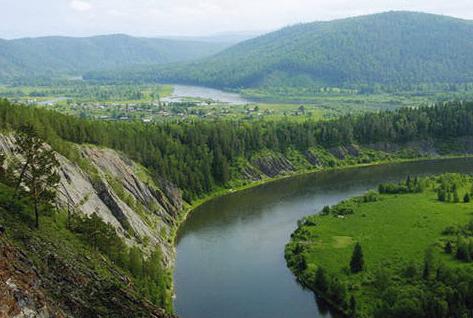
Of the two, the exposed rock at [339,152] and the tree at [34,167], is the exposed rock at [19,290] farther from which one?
the exposed rock at [339,152]

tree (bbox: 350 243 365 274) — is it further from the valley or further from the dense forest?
the dense forest

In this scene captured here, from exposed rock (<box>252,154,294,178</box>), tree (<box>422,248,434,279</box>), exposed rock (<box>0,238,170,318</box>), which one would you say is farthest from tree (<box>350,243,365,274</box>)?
exposed rock (<box>252,154,294,178</box>)

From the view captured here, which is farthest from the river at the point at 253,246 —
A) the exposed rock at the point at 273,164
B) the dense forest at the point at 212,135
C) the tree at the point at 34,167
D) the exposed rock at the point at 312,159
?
the tree at the point at 34,167

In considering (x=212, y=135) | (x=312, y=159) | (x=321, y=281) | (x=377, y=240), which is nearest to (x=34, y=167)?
(x=321, y=281)

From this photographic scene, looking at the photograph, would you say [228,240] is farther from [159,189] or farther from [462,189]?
[462,189]

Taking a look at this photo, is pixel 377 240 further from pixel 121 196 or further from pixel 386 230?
pixel 121 196

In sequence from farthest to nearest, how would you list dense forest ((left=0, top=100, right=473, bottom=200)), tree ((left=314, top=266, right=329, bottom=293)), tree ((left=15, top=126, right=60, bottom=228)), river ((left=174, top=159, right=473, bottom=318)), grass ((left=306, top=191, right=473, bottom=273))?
dense forest ((left=0, top=100, right=473, bottom=200))
grass ((left=306, top=191, right=473, bottom=273))
tree ((left=314, top=266, right=329, bottom=293))
river ((left=174, top=159, right=473, bottom=318))
tree ((left=15, top=126, right=60, bottom=228))
